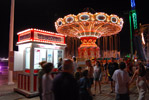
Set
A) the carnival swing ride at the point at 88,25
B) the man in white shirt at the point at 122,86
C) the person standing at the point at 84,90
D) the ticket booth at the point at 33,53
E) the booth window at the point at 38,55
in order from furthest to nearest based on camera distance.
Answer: the carnival swing ride at the point at 88,25 < the booth window at the point at 38,55 < the ticket booth at the point at 33,53 < the man in white shirt at the point at 122,86 < the person standing at the point at 84,90

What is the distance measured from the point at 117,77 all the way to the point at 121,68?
28 cm

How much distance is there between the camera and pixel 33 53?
6508mm

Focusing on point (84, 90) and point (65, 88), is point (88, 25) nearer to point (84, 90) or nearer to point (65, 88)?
point (84, 90)

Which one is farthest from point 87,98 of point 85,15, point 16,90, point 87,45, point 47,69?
point 87,45

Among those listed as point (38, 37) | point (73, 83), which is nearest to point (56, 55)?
point (38, 37)

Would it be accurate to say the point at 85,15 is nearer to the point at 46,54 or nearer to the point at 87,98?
the point at 46,54

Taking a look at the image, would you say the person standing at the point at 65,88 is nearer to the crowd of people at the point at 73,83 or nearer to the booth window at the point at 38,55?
the crowd of people at the point at 73,83

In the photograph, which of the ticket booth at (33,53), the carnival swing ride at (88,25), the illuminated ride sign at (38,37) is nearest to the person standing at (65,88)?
the ticket booth at (33,53)

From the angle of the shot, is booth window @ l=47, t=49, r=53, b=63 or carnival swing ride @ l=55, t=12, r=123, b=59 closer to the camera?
booth window @ l=47, t=49, r=53, b=63

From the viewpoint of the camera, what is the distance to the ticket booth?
6.38 m

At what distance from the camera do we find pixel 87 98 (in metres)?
2.95

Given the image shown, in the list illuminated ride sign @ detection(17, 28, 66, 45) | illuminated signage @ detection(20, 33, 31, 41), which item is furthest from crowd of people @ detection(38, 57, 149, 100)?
illuminated signage @ detection(20, 33, 31, 41)

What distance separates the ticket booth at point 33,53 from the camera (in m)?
6.38

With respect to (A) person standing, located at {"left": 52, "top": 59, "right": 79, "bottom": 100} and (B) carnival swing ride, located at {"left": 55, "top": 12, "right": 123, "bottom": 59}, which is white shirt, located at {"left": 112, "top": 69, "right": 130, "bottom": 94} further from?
(B) carnival swing ride, located at {"left": 55, "top": 12, "right": 123, "bottom": 59}
